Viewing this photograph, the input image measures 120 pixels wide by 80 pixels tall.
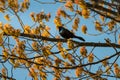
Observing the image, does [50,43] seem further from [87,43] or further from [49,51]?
[87,43]

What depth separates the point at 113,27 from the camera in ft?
27.9

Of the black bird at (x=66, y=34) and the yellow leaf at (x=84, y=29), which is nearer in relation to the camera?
the yellow leaf at (x=84, y=29)

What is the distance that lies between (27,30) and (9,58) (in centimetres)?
76

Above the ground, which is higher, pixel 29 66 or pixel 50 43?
pixel 50 43

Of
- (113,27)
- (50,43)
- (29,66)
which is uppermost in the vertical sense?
(113,27)

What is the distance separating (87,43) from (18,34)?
1.55 meters

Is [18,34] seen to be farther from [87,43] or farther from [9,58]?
[87,43]

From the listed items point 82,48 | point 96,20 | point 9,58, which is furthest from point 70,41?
point 9,58

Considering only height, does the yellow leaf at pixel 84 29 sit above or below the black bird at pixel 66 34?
below

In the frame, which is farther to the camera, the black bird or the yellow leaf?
the black bird

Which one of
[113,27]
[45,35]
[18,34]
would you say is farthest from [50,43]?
[113,27]

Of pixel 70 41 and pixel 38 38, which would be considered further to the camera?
pixel 38 38

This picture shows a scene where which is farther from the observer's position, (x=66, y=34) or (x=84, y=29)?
(x=66, y=34)

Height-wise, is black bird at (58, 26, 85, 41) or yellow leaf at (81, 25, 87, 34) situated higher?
black bird at (58, 26, 85, 41)
